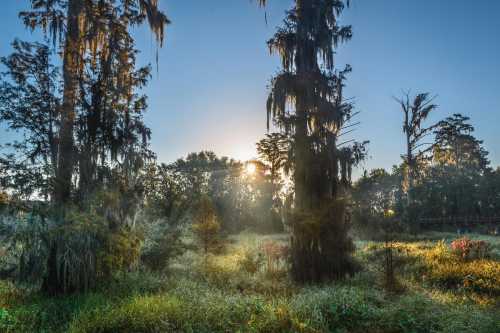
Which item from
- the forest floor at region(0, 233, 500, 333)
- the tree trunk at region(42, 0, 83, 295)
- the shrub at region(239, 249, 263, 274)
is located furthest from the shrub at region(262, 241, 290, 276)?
the tree trunk at region(42, 0, 83, 295)

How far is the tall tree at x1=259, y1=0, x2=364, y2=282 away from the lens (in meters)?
9.49

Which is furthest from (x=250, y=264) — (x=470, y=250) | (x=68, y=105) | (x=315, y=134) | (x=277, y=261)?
(x=470, y=250)

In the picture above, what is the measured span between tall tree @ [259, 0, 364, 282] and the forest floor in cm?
98

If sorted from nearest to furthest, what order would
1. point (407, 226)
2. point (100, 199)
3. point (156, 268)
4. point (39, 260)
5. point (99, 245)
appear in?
1. point (39, 260)
2. point (99, 245)
3. point (100, 199)
4. point (156, 268)
5. point (407, 226)

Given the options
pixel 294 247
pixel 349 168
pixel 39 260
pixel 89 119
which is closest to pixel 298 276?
pixel 294 247

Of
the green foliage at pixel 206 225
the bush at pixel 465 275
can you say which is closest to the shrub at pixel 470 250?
the bush at pixel 465 275

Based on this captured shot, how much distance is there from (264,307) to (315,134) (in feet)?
18.3

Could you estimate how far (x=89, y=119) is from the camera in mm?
8859

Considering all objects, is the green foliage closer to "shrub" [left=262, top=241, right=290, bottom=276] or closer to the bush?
"shrub" [left=262, top=241, right=290, bottom=276]

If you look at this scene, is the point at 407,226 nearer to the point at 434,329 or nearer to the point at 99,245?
the point at 434,329

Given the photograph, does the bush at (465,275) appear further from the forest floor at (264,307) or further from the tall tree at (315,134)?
the tall tree at (315,134)

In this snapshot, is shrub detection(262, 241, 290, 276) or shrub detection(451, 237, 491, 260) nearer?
shrub detection(262, 241, 290, 276)

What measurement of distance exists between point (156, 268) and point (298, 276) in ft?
14.7

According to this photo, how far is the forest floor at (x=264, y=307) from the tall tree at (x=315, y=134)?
0.98 meters
